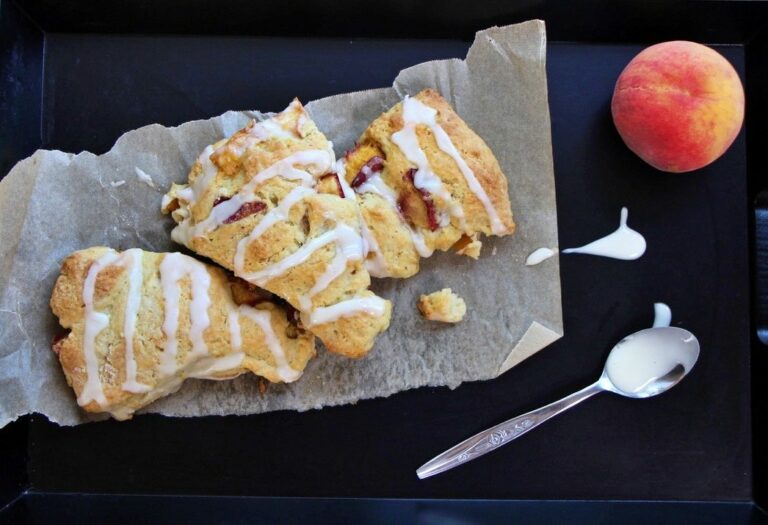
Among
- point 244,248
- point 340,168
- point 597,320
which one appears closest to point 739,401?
point 597,320

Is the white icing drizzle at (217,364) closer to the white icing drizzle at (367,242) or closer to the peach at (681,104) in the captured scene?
the white icing drizzle at (367,242)

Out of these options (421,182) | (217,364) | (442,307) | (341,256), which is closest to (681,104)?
(421,182)

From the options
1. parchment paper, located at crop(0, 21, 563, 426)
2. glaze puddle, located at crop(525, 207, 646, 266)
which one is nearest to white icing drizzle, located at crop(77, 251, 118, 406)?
parchment paper, located at crop(0, 21, 563, 426)

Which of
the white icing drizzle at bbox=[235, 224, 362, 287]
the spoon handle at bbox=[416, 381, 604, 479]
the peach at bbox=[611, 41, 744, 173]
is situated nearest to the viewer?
the white icing drizzle at bbox=[235, 224, 362, 287]

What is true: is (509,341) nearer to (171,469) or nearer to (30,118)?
(171,469)

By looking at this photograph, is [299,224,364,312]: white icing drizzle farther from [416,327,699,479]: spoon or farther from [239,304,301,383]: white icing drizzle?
[416,327,699,479]: spoon

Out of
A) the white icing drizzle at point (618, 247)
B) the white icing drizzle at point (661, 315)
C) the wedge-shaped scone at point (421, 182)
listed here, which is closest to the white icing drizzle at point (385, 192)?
the wedge-shaped scone at point (421, 182)

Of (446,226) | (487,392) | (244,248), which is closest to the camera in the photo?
(244,248)
